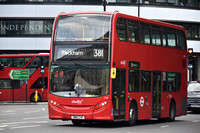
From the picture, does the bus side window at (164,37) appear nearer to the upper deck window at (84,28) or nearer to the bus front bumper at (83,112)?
the upper deck window at (84,28)

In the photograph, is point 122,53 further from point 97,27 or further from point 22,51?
point 22,51

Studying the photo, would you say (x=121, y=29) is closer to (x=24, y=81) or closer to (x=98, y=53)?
(x=98, y=53)

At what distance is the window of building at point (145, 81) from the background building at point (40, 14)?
33741mm

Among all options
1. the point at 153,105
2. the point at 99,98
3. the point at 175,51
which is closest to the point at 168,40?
the point at 175,51

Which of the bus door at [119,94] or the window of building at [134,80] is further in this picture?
the window of building at [134,80]

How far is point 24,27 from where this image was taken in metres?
54.9

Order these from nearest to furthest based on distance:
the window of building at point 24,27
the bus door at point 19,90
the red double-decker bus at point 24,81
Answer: the red double-decker bus at point 24,81, the bus door at point 19,90, the window of building at point 24,27

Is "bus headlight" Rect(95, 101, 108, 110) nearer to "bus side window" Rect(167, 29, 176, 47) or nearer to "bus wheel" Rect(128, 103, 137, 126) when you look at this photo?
"bus wheel" Rect(128, 103, 137, 126)

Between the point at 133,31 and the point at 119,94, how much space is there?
8.63 feet

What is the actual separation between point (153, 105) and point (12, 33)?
115 ft

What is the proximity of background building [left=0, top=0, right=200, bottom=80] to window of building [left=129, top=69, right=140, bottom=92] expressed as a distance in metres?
34.6

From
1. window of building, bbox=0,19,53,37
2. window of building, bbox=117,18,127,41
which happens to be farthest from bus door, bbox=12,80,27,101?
window of building, bbox=117,18,127,41

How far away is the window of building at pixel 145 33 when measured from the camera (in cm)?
2065

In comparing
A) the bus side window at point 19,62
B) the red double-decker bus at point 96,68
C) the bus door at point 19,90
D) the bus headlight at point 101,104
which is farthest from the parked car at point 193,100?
the bus door at point 19,90
